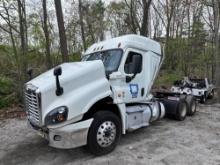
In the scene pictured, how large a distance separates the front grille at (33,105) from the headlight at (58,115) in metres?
0.28

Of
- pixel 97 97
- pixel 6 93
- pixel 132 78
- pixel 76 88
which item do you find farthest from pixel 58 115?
pixel 6 93

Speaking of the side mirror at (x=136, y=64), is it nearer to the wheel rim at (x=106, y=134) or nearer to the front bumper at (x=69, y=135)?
the wheel rim at (x=106, y=134)

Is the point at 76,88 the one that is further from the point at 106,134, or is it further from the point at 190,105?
the point at 190,105

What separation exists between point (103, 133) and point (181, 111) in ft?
12.2

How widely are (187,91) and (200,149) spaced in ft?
21.0

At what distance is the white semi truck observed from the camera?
418cm

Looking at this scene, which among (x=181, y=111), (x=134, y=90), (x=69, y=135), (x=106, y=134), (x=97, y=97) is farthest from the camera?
(x=181, y=111)

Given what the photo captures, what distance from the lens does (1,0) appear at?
12.5 meters

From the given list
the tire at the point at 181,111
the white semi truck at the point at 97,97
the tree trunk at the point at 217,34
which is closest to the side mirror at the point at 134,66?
the white semi truck at the point at 97,97

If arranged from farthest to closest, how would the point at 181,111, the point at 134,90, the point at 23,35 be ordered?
1. the point at 23,35
2. the point at 181,111
3. the point at 134,90

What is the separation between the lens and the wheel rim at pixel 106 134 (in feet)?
15.1

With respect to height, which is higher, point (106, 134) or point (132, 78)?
point (132, 78)

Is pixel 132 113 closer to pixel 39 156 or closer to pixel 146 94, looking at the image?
pixel 146 94

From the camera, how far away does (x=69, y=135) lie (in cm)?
418
